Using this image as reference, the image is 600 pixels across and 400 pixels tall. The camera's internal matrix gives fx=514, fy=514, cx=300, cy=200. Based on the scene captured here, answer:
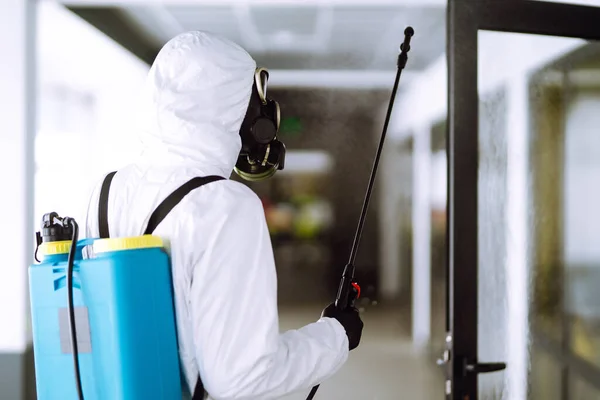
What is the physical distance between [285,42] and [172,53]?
10.6 ft

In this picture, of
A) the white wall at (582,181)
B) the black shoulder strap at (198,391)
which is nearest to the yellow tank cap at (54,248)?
the black shoulder strap at (198,391)

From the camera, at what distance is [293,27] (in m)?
3.60

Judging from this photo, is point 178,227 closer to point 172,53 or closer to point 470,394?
point 172,53

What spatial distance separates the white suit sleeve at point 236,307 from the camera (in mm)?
817

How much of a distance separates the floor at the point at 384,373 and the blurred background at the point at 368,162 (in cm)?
2

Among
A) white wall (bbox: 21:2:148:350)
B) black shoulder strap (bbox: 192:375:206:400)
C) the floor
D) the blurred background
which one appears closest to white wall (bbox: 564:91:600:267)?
the blurred background

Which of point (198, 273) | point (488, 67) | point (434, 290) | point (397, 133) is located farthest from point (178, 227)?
point (397, 133)

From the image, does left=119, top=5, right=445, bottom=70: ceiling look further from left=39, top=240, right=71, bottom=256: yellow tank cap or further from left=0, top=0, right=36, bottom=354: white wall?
left=39, top=240, right=71, bottom=256: yellow tank cap

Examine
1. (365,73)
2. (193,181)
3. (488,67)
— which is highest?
(365,73)

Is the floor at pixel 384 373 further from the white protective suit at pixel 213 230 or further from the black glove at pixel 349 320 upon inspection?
the white protective suit at pixel 213 230

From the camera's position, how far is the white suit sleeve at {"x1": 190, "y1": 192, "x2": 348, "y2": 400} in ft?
2.68

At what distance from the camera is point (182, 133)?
92cm

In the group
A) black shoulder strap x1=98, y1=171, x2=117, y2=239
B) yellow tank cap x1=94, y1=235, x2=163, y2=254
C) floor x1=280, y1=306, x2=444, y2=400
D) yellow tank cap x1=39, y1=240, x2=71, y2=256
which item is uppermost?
black shoulder strap x1=98, y1=171, x2=117, y2=239

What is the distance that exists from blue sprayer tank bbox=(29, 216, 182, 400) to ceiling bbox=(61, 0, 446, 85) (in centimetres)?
216
